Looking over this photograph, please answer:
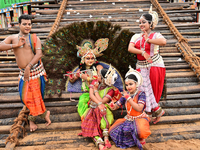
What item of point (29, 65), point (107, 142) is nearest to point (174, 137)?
point (107, 142)

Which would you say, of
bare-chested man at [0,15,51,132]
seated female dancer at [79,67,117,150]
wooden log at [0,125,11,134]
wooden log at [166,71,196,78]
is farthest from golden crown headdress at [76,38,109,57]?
wooden log at [166,71,196,78]

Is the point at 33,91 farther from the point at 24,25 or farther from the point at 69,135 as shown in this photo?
the point at 24,25

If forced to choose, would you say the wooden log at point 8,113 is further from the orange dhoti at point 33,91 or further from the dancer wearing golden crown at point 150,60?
the dancer wearing golden crown at point 150,60

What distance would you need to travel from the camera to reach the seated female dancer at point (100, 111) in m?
2.58

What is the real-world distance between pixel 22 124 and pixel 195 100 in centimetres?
344

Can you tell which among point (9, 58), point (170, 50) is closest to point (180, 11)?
point (170, 50)

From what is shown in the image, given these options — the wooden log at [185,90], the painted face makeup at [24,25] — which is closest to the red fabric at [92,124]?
the painted face makeup at [24,25]

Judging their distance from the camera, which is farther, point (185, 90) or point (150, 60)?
point (185, 90)

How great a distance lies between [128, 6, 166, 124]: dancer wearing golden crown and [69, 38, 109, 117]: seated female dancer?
2.26ft

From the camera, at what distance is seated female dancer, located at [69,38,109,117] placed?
294cm

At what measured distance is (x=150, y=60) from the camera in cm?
264

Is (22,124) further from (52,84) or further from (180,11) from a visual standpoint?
(180,11)

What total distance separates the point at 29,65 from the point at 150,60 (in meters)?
1.97

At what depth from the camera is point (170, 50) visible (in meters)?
5.10
